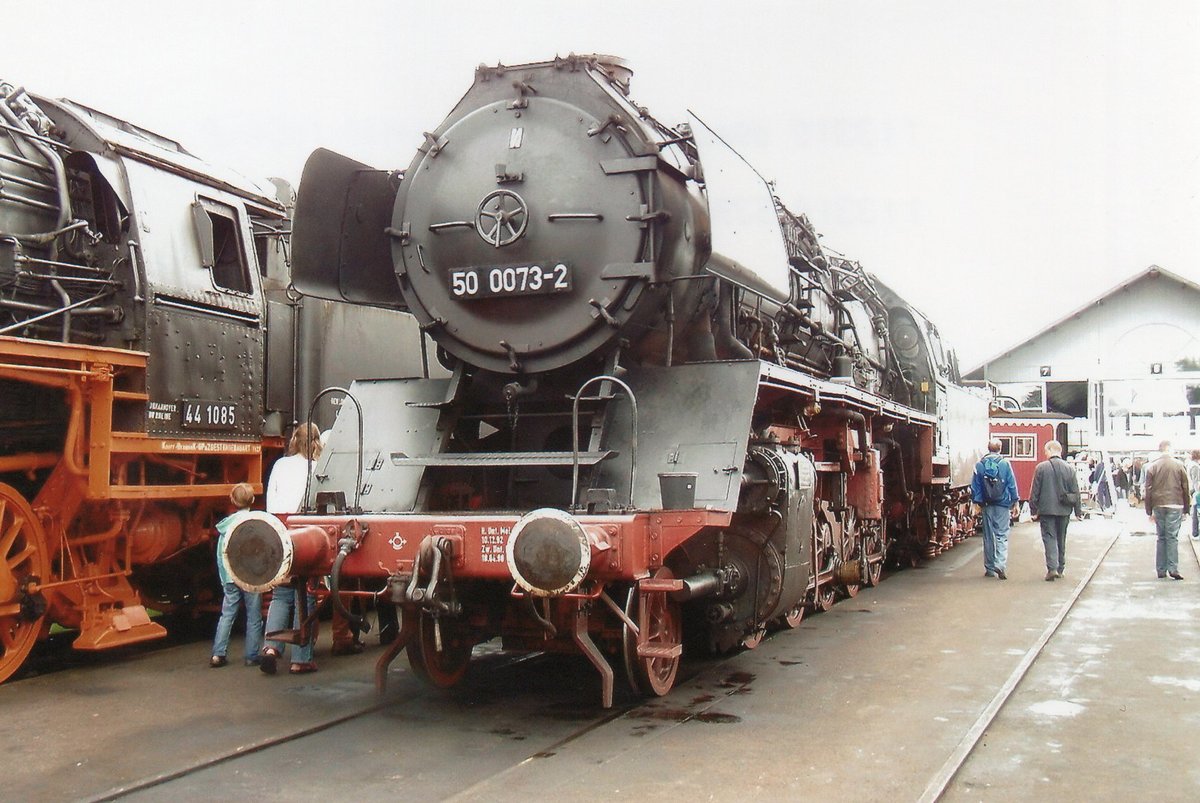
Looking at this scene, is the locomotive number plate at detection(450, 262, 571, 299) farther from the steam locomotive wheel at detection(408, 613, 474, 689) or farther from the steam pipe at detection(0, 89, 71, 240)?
the steam pipe at detection(0, 89, 71, 240)

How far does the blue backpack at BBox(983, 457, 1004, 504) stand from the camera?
452 inches

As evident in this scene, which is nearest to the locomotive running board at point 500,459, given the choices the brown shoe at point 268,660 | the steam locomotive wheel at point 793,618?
the brown shoe at point 268,660

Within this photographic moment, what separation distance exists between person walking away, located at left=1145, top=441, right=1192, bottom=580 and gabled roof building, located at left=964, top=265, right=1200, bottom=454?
21.8 meters

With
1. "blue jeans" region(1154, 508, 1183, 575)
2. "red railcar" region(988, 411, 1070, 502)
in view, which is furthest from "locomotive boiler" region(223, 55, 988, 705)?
"red railcar" region(988, 411, 1070, 502)

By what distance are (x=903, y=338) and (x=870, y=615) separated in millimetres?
4161


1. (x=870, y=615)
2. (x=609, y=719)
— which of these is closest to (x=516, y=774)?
(x=609, y=719)

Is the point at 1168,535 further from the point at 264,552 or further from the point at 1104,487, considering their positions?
the point at 1104,487

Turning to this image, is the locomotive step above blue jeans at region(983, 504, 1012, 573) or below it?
below

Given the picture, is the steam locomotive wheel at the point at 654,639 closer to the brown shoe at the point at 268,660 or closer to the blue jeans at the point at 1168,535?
the brown shoe at the point at 268,660

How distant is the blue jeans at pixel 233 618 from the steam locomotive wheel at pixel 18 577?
101cm

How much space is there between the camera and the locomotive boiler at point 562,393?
5.01 metres

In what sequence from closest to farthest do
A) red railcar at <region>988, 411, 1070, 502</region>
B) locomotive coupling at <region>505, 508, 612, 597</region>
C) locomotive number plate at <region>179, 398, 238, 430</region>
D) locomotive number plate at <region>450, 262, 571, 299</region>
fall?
1. locomotive coupling at <region>505, 508, 612, 597</region>
2. locomotive number plate at <region>450, 262, 571, 299</region>
3. locomotive number plate at <region>179, 398, 238, 430</region>
4. red railcar at <region>988, 411, 1070, 502</region>

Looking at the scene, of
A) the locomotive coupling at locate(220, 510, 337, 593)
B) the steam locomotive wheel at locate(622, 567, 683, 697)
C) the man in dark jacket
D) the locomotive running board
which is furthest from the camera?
the man in dark jacket

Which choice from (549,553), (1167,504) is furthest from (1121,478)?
(549,553)
